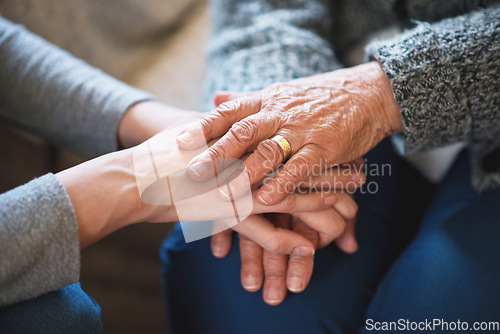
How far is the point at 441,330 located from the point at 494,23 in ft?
1.82

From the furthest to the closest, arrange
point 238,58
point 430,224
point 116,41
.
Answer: point 116,41, point 238,58, point 430,224

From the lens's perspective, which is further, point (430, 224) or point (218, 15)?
point (218, 15)

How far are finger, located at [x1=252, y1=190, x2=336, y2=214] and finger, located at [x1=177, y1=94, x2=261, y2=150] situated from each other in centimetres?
13

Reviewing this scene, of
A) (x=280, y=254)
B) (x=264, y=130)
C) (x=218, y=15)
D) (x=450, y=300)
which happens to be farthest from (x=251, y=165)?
(x=218, y=15)

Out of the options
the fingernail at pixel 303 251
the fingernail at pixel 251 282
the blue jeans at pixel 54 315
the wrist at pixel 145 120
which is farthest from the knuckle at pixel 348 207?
the blue jeans at pixel 54 315

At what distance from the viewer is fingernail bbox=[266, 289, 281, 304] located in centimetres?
69

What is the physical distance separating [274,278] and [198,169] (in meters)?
0.27

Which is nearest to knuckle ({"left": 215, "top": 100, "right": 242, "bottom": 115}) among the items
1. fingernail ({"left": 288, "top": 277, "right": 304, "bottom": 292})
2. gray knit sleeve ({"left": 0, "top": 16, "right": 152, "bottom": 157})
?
gray knit sleeve ({"left": 0, "top": 16, "right": 152, "bottom": 157})

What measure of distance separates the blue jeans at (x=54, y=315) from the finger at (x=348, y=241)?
18.5 inches

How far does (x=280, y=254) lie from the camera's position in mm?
703

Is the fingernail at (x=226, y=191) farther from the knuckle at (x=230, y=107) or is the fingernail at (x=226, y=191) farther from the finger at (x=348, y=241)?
the finger at (x=348, y=241)

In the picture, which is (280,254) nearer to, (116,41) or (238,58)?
(238,58)

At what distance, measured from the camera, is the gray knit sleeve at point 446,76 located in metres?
0.65

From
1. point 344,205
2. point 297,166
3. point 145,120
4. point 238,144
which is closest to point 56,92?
point 145,120
